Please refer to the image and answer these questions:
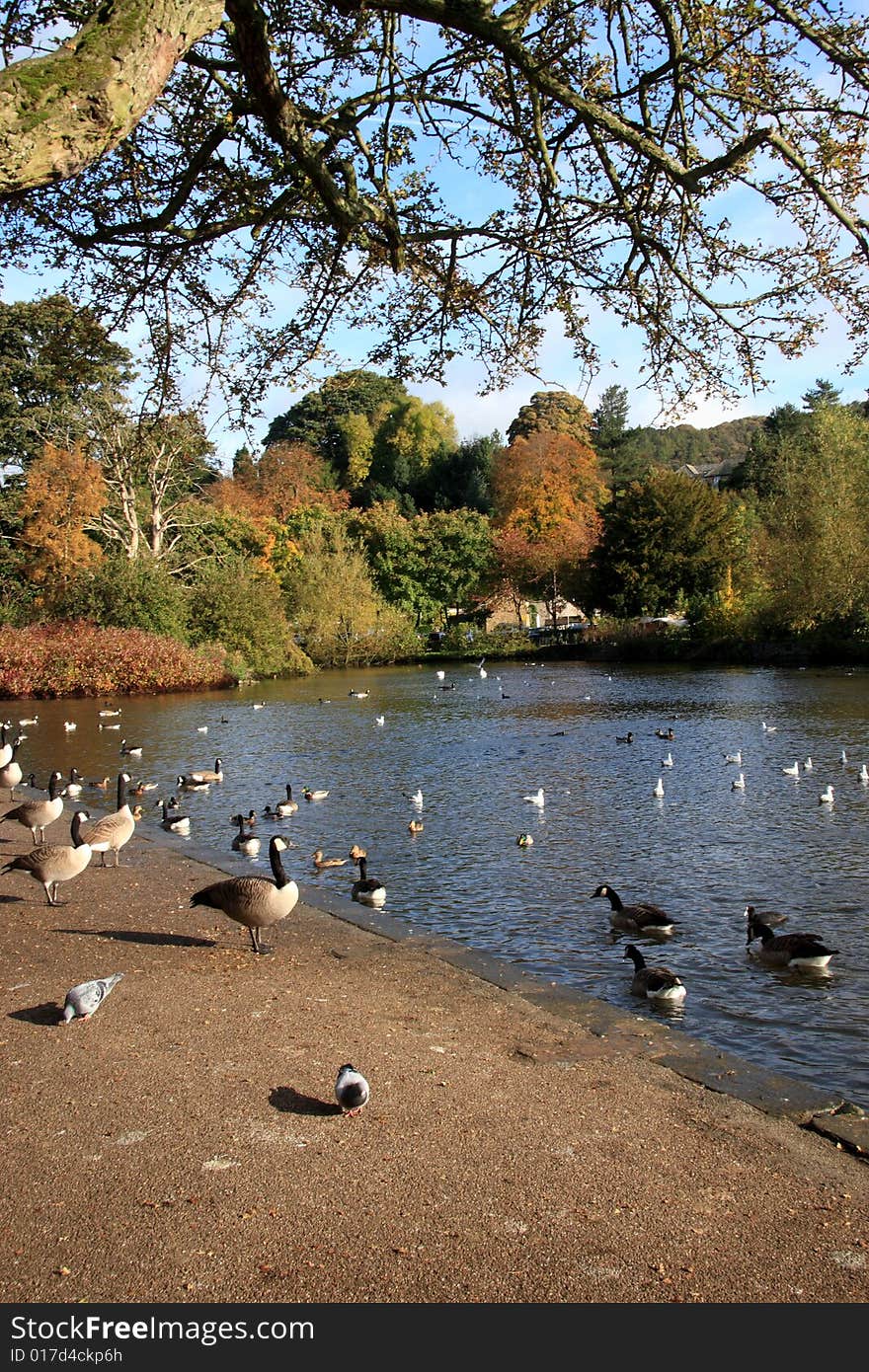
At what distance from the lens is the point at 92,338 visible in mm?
8242

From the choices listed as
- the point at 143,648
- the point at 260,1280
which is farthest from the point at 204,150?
the point at 143,648

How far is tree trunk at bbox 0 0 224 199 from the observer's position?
145 inches

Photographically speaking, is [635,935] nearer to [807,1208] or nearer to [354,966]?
[354,966]

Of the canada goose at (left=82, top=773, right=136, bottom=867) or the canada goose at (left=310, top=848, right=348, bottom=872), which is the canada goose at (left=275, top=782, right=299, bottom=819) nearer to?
the canada goose at (left=310, top=848, right=348, bottom=872)

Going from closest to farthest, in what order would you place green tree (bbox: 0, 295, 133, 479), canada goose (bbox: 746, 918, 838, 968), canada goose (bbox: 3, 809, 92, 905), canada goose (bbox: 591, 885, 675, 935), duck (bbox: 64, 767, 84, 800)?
canada goose (bbox: 746, 918, 838, 968) → canada goose (bbox: 3, 809, 92, 905) → canada goose (bbox: 591, 885, 675, 935) → duck (bbox: 64, 767, 84, 800) → green tree (bbox: 0, 295, 133, 479)

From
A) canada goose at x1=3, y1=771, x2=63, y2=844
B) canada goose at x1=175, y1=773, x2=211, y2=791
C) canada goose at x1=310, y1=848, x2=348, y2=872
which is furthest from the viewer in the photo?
canada goose at x1=175, y1=773, x2=211, y2=791

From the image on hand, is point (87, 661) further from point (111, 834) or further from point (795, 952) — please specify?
point (795, 952)

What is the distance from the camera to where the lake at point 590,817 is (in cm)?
841

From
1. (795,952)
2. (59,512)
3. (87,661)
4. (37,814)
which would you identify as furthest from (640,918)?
(59,512)

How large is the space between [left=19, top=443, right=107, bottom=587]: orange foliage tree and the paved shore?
135 feet

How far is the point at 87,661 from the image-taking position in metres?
41.4

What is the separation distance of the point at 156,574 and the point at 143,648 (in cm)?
514

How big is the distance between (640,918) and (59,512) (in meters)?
41.4

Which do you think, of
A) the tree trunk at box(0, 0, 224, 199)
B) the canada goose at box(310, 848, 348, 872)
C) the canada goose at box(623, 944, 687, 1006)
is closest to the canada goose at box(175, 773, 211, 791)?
the canada goose at box(310, 848, 348, 872)
